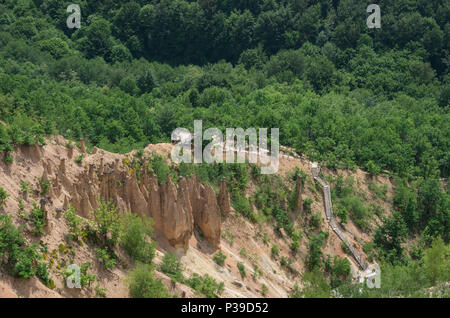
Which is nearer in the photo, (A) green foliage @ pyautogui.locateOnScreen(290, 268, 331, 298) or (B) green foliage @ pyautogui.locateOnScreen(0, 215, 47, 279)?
(B) green foliage @ pyautogui.locateOnScreen(0, 215, 47, 279)

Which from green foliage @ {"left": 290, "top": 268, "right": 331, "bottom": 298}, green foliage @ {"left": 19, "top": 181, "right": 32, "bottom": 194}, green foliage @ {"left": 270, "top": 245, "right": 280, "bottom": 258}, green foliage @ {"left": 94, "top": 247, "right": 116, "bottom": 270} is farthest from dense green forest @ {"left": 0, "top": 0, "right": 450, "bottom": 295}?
green foliage @ {"left": 270, "top": 245, "right": 280, "bottom": 258}

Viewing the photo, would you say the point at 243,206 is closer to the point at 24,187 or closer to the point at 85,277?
the point at 85,277

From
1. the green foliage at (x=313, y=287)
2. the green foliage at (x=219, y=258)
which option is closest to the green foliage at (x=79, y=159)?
the green foliage at (x=219, y=258)

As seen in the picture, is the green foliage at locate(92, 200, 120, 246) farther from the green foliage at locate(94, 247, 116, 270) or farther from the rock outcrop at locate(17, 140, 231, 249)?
the rock outcrop at locate(17, 140, 231, 249)

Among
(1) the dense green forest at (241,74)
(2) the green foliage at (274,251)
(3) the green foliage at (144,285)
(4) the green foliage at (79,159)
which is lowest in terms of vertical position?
(2) the green foliage at (274,251)

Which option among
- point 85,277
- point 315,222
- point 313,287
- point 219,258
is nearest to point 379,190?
point 315,222

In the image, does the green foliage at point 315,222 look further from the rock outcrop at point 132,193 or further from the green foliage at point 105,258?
the green foliage at point 105,258
